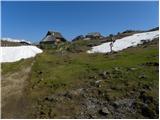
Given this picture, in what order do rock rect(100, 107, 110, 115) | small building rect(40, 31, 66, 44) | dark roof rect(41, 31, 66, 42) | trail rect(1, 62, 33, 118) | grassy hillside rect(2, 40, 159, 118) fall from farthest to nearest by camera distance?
1. dark roof rect(41, 31, 66, 42)
2. small building rect(40, 31, 66, 44)
3. trail rect(1, 62, 33, 118)
4. grassy hillside rect(2, 40, 159, 118)
5. rock rect(100, 107, 110, 115)

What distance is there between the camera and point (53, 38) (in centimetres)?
9456

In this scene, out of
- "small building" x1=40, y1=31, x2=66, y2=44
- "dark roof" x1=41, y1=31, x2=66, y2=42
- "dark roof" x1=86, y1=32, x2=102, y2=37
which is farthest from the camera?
"dark roof" x1=86, y1=32, x2=102, y2=37

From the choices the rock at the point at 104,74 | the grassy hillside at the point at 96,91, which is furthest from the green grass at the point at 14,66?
the rock at the point at 104,74

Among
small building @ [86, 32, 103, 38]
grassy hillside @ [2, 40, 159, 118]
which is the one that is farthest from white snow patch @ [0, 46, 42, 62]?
small building @ [86, 32, 103, 38]

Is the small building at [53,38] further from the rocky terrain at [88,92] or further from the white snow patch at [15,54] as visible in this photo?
the rocky terrain at [88,92]

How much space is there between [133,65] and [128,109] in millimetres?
13014

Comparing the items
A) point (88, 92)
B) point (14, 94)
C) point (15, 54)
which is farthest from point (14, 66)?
point (88, 92)

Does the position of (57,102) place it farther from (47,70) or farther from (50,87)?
(47,70)

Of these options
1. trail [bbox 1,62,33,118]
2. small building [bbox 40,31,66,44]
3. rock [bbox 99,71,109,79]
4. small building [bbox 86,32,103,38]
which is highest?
small building [bbox 86,32,103,38]

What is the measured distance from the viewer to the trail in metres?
24.9

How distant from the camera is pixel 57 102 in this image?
26219 mm

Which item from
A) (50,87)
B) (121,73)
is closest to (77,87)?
(50,87)

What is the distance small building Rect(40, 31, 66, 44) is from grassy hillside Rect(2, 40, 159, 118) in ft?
181

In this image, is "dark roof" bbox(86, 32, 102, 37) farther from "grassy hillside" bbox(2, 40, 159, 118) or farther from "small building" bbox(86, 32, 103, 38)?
"grassy hillside" bbox(2, 40, 159, 118)
